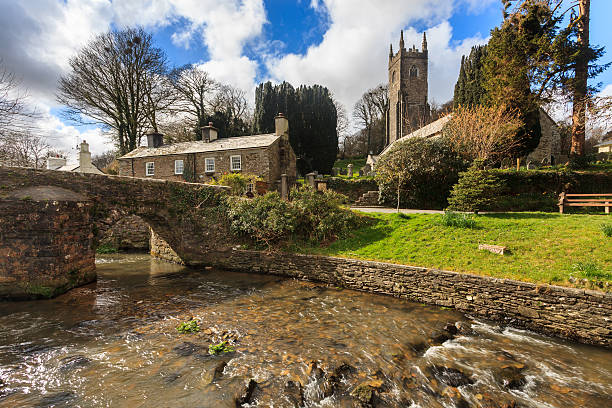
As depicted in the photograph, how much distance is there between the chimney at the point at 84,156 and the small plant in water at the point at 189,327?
14.1m

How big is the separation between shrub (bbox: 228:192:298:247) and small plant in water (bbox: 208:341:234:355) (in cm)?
563

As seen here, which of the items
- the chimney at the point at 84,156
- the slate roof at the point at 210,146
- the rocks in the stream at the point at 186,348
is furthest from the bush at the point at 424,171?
the chimney at the point at 84,156

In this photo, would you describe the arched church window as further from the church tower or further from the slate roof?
the slate roof

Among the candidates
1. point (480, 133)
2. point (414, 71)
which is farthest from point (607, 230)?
point (414, 71)

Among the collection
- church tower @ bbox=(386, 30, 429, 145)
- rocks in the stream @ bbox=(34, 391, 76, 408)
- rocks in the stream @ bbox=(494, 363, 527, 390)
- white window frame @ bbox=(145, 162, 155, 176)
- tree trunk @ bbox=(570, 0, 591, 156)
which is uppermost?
church tower @ bbox=(386, 30, 429, 145)

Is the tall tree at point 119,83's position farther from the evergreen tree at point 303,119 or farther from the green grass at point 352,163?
the green grass at point 352,163

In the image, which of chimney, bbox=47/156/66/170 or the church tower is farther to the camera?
the church tower

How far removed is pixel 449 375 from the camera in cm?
481

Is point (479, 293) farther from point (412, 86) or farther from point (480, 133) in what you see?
point (412, 86)

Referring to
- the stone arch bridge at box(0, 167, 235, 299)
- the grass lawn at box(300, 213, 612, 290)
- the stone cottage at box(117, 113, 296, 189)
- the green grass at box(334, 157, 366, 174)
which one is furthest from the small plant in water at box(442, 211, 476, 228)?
the green grass at box(334, 157, 366, 174)

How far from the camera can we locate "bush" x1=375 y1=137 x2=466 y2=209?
15.5m

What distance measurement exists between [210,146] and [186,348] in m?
21.9

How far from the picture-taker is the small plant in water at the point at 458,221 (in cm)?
1030

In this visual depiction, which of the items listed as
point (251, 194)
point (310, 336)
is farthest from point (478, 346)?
point (251, 194)
